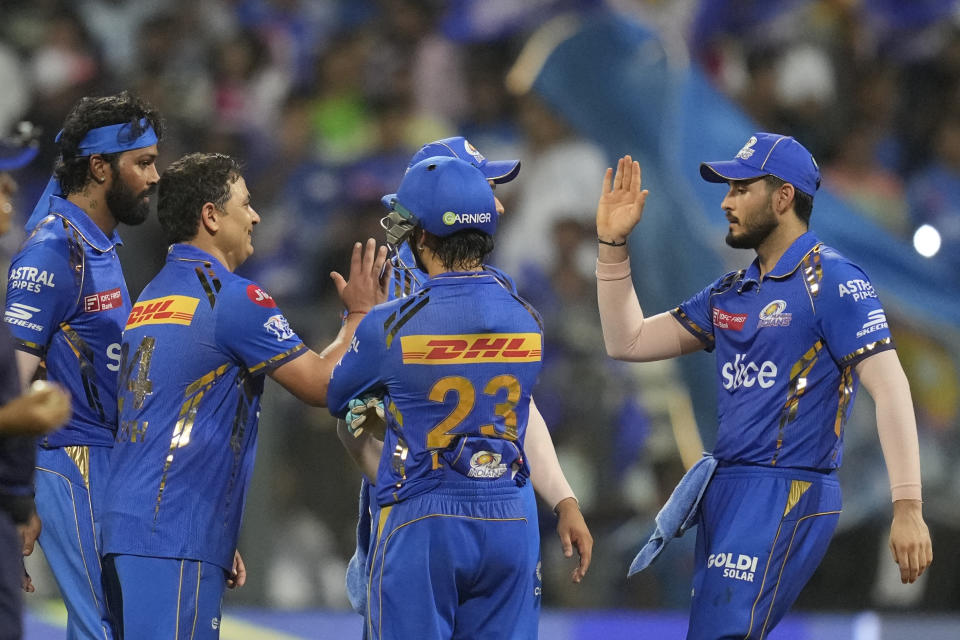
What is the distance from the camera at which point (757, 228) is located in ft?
16.1

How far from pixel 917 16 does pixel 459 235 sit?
735 centimetres

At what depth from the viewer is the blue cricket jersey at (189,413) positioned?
429 cm

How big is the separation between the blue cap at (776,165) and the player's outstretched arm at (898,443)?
2.50ft

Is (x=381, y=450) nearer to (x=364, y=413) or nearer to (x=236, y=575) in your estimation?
(x=364, y=413)

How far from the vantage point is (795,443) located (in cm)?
461

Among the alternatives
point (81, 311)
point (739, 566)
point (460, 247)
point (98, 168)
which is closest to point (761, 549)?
point (739, 566)

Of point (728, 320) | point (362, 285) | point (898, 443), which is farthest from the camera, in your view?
point (728, 320)

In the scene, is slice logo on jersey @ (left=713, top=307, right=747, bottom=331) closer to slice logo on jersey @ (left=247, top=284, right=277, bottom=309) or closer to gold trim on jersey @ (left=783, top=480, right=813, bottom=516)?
gold trim on jersey @ (left=783, top=480, right=813, bottom=516)

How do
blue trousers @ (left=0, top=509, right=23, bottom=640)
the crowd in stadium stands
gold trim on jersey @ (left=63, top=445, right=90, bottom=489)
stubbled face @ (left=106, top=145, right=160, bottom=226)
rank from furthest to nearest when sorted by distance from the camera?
the crowd in stadium stands, stubbled face @ (left=106, top=145, right=160, bottom=226), gold trim on jersey @ (left=63, top=445, right=90, bottom=489), blue trousers @ (left=0, top=509, right=23, bottom=640)

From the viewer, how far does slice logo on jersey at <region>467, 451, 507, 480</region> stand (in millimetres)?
4016

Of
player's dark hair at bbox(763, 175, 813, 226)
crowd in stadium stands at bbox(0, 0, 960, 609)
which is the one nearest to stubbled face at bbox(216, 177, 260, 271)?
player's dark hair at bbox(763, 175, 813, 226)

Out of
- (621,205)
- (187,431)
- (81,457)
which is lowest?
(81,457)

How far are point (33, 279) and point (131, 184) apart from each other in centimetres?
56

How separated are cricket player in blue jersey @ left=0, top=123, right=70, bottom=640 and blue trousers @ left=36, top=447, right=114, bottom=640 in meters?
0.90
